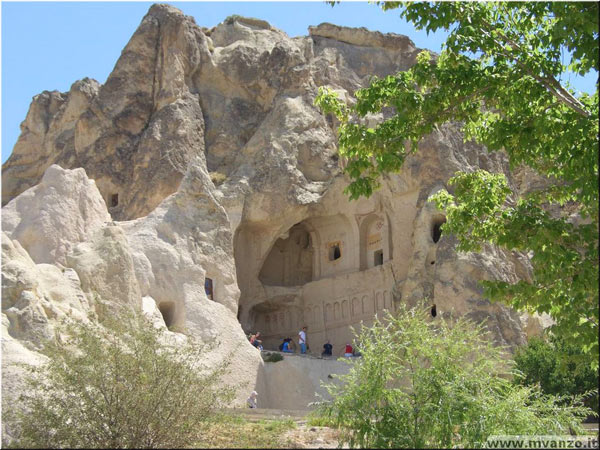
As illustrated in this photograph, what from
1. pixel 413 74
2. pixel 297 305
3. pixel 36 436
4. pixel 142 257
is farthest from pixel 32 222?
pixel 297 305

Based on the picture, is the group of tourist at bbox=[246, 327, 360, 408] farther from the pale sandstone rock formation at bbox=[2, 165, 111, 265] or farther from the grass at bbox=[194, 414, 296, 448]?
the grass at bbox=[194, 414, 296, 448]

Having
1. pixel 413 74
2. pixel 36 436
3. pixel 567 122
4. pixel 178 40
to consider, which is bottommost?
pixel 36 436

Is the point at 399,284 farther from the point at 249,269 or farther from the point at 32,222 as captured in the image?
the point at 32,222

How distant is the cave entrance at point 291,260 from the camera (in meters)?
39.3

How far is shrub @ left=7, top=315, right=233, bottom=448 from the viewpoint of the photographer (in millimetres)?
14797

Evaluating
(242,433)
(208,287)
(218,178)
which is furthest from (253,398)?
(218,178)

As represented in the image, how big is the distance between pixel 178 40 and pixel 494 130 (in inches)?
998

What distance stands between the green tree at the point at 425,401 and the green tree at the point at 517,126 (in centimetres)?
230

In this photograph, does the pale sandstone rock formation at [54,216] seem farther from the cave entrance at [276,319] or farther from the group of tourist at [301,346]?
the cave entrance at [276,319]

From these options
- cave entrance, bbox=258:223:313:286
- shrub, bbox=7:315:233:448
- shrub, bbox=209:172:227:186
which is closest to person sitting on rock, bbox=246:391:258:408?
Result: shrub, bbox=7:315:233:448

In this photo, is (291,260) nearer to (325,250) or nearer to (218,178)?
(325,250)

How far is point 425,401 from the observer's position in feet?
54.7

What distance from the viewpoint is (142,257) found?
27062 mm

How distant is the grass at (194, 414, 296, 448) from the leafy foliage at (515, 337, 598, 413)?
11.7m
